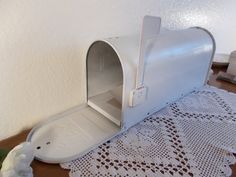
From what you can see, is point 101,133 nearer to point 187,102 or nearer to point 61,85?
point 61,85

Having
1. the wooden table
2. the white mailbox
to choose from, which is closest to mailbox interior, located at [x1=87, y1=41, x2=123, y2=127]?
the white mailbox

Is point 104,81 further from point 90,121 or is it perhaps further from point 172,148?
point 172,148

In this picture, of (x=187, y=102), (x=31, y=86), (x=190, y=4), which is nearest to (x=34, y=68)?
(x=31, y=86)

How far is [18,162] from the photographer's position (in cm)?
34

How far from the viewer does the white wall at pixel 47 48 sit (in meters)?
0.45

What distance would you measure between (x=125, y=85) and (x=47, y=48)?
0.24 metres

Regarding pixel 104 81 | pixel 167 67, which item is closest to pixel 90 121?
pixel 104 81

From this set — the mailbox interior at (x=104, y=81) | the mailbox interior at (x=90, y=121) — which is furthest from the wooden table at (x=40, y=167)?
the mailbox interior at (x=104, y=81)

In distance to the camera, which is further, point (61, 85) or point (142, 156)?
point (61, 85)

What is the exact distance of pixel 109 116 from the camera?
1.85 ft

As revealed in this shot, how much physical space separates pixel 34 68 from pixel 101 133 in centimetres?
25

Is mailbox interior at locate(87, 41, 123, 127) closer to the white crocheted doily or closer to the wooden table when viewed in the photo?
the white crocheted doily

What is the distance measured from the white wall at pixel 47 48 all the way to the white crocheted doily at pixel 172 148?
0.21 meters

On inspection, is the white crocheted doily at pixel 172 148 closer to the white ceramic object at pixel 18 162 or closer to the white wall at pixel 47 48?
the white ceramic object at pixel 18 162
